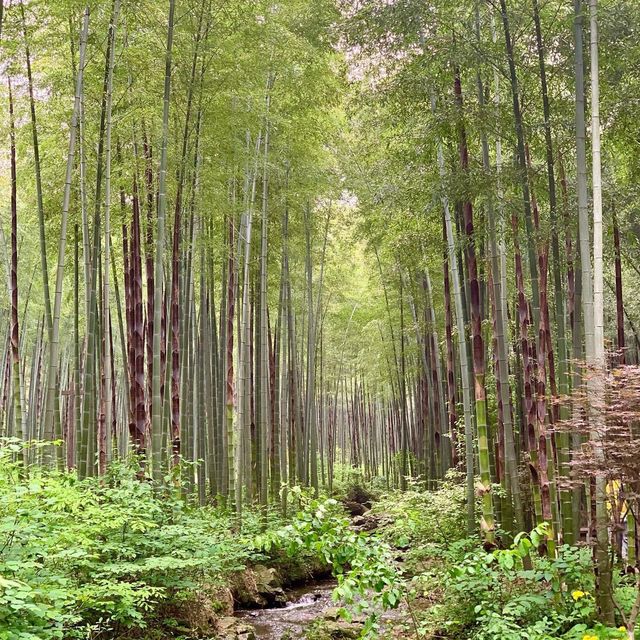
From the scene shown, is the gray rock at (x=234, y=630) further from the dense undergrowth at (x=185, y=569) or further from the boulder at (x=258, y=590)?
the boulder at (x=258, y=590)

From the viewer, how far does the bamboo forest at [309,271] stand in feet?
10.8

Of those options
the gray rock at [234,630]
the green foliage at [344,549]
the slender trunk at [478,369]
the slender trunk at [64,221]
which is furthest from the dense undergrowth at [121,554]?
the slender trunk at [478,369]

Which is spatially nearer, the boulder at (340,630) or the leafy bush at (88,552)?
the leafy bush at (88,552)

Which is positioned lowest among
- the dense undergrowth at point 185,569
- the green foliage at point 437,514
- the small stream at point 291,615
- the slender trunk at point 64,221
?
the small stream at point 291,615

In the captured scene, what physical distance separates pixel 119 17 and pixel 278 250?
4.86 metres

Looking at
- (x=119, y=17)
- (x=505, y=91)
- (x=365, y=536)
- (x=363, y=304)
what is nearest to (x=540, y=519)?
(x=365, y=536)

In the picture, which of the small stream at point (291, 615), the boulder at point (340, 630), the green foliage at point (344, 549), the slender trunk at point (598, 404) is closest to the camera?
the green foliage at point (344, 549)

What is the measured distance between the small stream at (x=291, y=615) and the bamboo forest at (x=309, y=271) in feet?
0.15

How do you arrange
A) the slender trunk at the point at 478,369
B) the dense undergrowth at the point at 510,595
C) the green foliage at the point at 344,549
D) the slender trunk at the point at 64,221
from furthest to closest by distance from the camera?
the slender trunk at the point at 478,369
the slender trunk at the point at 64,221
the dense undergrowth at the point at 510,595
the green foliage at the point at 344,549

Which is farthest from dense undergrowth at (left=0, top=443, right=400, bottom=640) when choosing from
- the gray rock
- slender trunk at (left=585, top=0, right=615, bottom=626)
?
slender trunk at (left=585, top=0, right=615, bottom=626)

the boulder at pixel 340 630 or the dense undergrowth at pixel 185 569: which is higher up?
the dense undergrowth at pixel 185 569

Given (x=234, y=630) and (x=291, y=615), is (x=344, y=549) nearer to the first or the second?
(x=234, y=630)

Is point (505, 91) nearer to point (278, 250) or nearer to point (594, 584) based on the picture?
point (594, 584)

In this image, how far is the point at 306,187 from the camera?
7.91m
